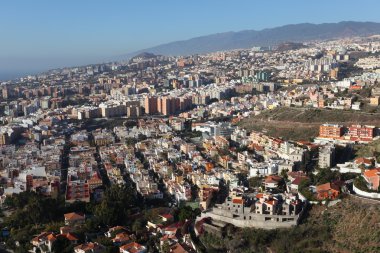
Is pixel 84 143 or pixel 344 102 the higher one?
pixel 344 102

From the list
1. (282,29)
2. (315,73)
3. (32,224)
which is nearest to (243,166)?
(32,224)

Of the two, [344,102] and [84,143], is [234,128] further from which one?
[84,143]

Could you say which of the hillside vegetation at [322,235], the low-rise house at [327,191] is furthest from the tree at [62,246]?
the low-rise house at [327,191]

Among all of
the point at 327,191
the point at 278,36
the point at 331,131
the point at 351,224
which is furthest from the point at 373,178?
the point at 278,36

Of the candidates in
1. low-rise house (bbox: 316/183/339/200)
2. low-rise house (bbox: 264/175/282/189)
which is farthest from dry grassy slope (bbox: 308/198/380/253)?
low-rise house (bbox: 264/175/282/189)

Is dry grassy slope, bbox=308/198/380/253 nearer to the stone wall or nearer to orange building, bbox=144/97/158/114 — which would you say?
the stone wall

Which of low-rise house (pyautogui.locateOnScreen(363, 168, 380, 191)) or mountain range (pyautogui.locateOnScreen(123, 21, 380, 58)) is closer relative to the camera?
low-rise house (pyautogui.locateOnScreen(363, 168, 380, 191))
